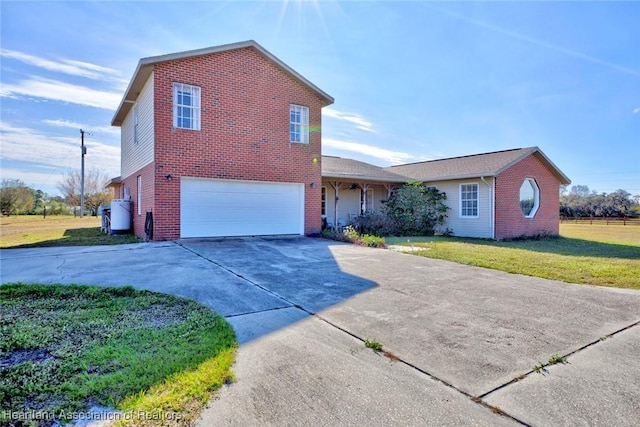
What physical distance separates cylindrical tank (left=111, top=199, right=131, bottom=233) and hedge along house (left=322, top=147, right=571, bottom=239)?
842 cm

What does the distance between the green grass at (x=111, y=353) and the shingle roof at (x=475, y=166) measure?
14.4m

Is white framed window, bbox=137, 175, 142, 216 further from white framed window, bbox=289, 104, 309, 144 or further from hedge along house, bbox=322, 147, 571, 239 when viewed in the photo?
hedge along house, bbox=322, 147, 571, 239

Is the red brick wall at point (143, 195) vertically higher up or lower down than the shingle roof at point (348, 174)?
lower down

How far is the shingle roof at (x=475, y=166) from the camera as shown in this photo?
1516 centimetres

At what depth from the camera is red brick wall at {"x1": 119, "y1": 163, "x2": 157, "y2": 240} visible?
1057 centimetres

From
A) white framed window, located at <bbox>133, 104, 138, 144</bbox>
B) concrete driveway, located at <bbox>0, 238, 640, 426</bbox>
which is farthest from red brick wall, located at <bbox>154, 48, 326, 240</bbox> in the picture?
concrete driveway, located at <bbox>0, 238, 640, 426</bbox>

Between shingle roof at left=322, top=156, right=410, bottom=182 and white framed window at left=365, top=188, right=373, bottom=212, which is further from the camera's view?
white framed window at left=365, top=188, right=373, bottom=212

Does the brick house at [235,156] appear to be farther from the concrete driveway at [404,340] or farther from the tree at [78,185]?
the tree at [78,185]

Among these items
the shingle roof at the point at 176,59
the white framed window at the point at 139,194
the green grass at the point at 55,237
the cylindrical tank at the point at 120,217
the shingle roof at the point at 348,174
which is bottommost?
the green grass at the point at 55,237

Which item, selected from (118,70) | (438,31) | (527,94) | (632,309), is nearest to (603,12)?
(438,31)

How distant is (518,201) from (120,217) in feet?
59.0

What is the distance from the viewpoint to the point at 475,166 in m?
16.4

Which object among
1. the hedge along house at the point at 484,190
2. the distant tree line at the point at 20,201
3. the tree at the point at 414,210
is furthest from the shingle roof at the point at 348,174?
the distant tree line at the point at 20,201

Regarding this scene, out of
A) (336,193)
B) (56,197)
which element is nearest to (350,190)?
(336,193)
